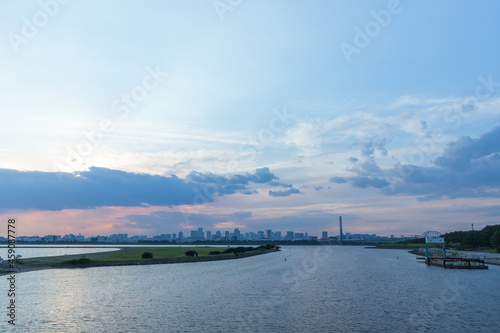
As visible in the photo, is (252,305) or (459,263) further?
(459,263)

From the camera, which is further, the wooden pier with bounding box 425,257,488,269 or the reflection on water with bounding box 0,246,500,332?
the wooden pier with bounding box 425,257,488,269

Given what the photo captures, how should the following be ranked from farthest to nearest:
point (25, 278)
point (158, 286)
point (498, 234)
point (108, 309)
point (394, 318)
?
point (498, 234)
point (25, 278)
point (158, 286)
point (108, 309)
point (394, 318)

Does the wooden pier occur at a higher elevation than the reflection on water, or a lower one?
lower

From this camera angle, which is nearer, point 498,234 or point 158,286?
point 158,286

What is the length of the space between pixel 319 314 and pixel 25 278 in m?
66.0

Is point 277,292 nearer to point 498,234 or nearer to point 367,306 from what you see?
point 367,306

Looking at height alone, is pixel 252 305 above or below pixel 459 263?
above

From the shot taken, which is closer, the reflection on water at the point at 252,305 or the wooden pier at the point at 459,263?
the reflection on water at the point at 252,305

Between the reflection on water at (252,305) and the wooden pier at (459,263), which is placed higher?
the reflection on water at (252,305)

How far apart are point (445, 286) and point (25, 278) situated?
86.3 m

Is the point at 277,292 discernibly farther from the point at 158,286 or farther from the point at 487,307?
the point at 487,307

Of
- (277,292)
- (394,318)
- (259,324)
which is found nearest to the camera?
(259,324)

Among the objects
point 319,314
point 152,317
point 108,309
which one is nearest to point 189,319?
point 152,317

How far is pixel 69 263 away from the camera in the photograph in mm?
112750
